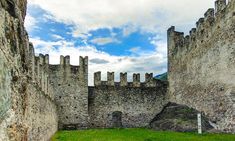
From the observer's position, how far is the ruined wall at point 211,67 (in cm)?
2150

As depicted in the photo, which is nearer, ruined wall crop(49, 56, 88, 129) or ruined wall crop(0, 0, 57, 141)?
ruined wall crop(0, 0, 57, 141)

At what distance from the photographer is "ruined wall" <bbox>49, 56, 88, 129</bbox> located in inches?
1243

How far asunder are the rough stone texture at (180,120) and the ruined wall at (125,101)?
10.1 feet

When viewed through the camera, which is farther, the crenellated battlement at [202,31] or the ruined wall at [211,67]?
the crenellated battlement at [202,31]

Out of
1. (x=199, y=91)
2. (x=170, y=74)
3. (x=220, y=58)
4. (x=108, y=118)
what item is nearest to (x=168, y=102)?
(x=170, y=74)

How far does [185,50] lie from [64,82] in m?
9.65

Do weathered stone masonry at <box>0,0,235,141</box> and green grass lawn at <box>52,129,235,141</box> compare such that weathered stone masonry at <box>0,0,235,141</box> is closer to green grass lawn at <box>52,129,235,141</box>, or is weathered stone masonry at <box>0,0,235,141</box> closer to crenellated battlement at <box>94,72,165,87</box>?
crenellated battlement at <box>94,72,165,87</box>

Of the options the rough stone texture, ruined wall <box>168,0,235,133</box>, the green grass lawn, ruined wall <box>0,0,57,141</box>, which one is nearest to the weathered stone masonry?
ruined wall <box>168,0,235,133</box>

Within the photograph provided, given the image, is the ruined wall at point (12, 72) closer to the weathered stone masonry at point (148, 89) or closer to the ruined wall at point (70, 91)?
the weathered stone masonry at point (148, 89)

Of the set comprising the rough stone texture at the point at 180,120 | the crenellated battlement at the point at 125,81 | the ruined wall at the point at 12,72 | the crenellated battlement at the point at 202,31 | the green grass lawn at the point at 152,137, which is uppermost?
the crenellated battlement at the point at 202,31

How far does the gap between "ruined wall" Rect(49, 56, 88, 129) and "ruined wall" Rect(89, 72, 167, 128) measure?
1067 mm

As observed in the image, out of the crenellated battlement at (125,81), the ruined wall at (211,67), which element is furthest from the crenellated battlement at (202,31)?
the crenellated battlement at (125,81)

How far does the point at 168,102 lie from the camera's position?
34250 mm

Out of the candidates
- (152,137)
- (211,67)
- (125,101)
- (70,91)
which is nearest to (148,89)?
(125,101)
